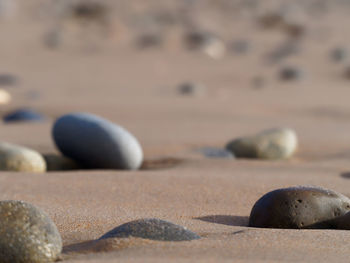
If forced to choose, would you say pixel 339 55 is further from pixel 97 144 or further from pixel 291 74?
pixel 97 144

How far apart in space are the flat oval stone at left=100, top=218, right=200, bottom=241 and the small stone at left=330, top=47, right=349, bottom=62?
10361mm

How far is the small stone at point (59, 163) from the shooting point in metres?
3.90

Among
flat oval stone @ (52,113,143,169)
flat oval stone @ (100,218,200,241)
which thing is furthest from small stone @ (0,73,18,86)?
flat oval stone @ (100,218,200,241)

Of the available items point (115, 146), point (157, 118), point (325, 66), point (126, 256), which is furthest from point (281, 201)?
point (325, 66)

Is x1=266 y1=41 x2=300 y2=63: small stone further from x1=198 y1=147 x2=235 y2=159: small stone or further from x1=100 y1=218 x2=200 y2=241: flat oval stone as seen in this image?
x1=100 y1=218 x2=200 y2=241: flat oval stone

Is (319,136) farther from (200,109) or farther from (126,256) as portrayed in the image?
(126,256)

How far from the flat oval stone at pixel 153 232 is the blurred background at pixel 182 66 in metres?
2.58

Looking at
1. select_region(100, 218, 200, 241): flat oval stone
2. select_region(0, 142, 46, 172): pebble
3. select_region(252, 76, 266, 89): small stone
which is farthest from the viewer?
select_region(252, 76, 266, 89): small stone

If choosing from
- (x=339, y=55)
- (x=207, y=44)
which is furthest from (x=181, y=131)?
(x=207, y=44)

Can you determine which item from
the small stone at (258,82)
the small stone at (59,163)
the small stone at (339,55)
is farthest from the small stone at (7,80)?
the small stone at (59,163)

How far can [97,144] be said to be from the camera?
375 cm

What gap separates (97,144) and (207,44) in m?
9.17

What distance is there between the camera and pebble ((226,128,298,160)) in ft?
14.4

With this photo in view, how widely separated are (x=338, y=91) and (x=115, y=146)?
5.93 meters
